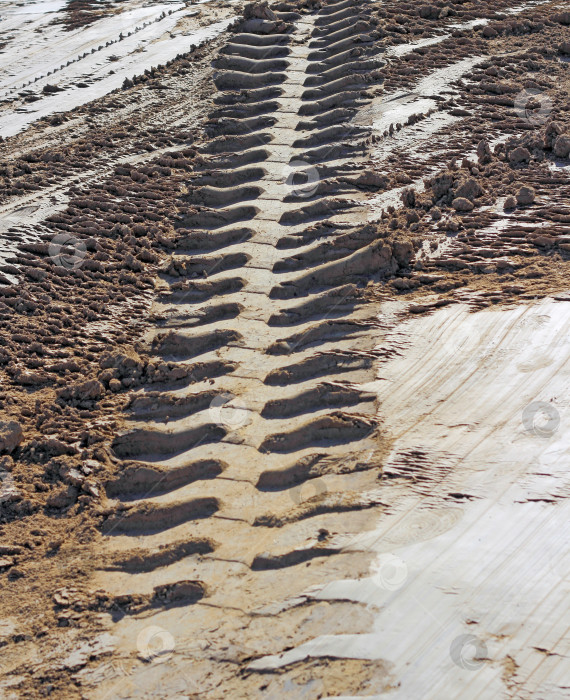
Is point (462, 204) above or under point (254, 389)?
above

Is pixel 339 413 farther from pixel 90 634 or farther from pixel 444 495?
pixel 90 634

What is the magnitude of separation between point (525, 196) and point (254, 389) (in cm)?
299

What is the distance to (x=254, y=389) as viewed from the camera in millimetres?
6195

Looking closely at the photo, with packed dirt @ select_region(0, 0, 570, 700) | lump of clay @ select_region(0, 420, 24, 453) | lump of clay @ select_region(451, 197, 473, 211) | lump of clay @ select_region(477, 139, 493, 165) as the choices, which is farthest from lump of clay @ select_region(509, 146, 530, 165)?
lump of clay @ select_region(0, 420, 24, 453)

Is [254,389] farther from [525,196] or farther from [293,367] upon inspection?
[525,196]

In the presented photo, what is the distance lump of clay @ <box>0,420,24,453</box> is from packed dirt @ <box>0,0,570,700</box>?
0.05ft

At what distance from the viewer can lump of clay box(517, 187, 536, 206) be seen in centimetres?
743

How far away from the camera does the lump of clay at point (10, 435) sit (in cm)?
573

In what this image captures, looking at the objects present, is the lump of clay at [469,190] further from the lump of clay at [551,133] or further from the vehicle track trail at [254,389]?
the lump of clay at [551,133]

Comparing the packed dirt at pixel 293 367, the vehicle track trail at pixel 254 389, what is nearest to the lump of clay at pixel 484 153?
the packed dirt at pixel 293 367

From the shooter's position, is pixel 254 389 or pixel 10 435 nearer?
pixel 10 435

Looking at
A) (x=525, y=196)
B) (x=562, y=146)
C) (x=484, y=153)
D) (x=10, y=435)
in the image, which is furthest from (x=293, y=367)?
(x=562, y=146)

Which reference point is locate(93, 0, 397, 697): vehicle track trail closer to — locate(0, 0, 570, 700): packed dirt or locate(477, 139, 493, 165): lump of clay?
locate(0, 0, 570, 700): packed dirt

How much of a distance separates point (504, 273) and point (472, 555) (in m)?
2.86
